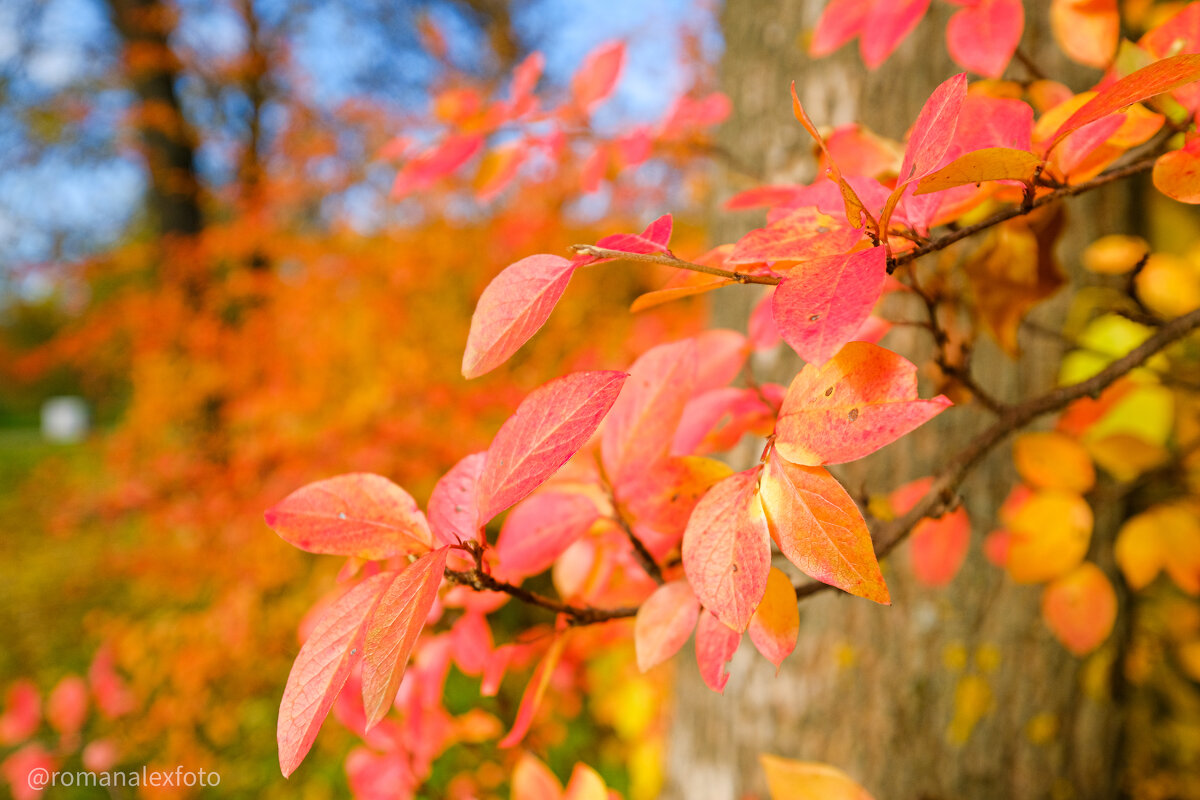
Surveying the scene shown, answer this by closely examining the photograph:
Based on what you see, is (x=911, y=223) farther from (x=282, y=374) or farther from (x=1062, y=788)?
(x=282, y=374)

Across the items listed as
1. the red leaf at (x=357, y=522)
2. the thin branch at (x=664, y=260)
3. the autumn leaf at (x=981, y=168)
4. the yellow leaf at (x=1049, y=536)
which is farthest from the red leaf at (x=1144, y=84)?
the yellow leaf at (x=1049, y=536)

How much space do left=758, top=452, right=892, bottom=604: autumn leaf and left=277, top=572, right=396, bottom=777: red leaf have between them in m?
0.19

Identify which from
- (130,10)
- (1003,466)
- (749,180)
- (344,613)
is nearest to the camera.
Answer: (344,613)

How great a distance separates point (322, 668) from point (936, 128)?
354 mm

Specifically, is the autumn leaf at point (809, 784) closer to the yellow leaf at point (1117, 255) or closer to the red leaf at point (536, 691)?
the red leaf at point (536, 691)

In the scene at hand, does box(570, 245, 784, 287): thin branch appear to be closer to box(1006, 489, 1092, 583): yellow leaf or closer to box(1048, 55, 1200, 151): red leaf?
box(1048, 55, 1200, 151): red leaf

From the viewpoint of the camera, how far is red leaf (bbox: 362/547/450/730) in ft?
0.91

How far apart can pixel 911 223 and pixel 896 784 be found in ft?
3.04

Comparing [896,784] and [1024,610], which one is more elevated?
[1024,610]

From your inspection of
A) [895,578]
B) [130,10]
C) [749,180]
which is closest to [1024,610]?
[895,578]

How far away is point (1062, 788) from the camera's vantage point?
3.15 feet

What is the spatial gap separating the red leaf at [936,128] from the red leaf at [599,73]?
538 millimetres

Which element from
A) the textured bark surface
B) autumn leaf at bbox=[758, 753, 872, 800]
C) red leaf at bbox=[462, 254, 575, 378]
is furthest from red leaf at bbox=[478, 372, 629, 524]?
the textured bark surface

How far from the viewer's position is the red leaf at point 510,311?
300 mm
